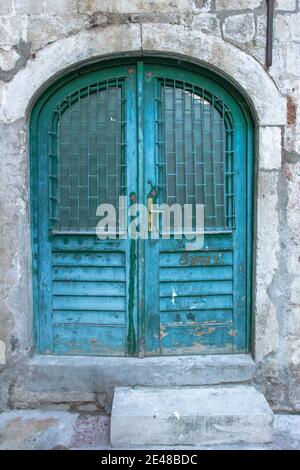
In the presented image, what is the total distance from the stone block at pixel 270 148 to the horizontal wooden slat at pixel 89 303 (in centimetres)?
146

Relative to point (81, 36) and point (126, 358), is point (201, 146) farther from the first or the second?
point (126, 358)

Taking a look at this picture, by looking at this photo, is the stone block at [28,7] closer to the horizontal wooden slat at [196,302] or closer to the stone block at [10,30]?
the stone block at [10,30]

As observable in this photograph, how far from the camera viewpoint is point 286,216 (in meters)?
3.29

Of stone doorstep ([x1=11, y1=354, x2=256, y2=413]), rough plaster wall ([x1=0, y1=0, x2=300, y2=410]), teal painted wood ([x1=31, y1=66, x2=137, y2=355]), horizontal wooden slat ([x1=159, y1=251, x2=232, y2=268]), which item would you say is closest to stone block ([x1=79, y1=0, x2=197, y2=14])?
rough plaster wall ([x1=0, y1=0, x2=300, y2=410])

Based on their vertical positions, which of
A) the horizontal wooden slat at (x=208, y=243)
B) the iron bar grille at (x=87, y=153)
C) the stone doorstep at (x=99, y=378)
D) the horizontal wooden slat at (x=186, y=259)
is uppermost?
the iron bar grille at (x=87, y=153)

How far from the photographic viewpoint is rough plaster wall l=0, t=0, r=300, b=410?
3195mm

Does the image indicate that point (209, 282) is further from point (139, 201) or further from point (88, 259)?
point (88, 259)

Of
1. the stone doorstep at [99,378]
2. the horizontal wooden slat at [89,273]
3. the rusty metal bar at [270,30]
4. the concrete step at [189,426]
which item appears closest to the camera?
the concrete step at [189,426]

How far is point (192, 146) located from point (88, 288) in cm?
133

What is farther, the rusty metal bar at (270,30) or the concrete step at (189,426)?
the rusty metal bar at (270,30)

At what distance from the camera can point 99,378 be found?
3.32 metres

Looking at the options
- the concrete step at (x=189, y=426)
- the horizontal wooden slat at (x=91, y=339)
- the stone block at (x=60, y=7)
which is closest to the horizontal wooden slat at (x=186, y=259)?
the horizontal wooden slat at (x=91, y=339)

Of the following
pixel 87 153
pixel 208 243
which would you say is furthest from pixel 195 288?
pixel 87 153

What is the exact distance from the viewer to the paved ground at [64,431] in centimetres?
289
